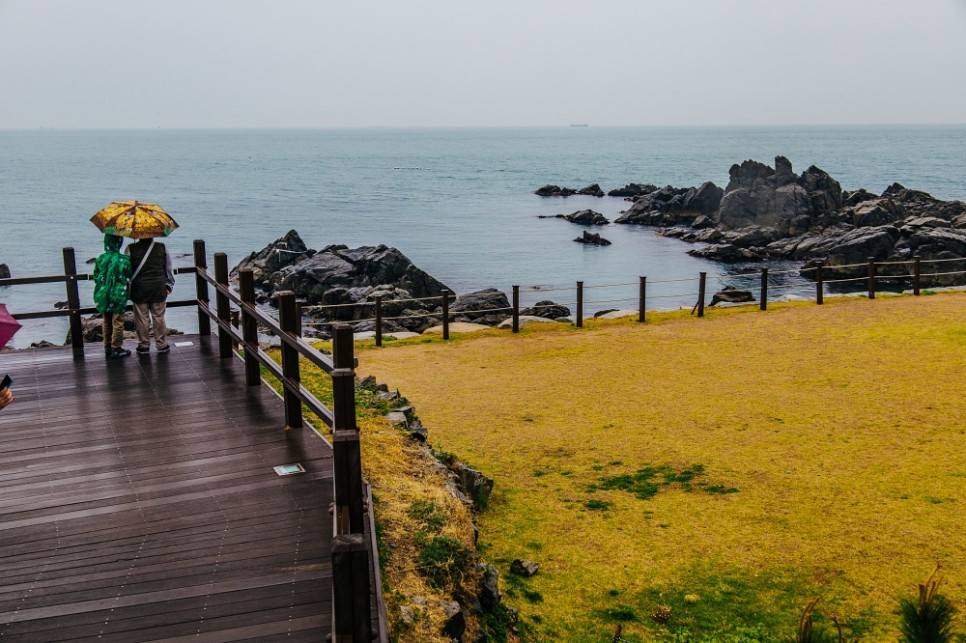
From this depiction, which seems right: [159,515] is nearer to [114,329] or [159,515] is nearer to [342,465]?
[342,465]

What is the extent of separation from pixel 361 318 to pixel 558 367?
16393 millimetres

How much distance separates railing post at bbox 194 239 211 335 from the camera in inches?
446

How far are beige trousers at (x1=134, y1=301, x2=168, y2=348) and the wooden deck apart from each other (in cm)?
135

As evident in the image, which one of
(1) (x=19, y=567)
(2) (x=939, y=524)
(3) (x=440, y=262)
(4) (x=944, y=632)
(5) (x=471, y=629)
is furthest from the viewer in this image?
(3) (x=440, y=262)

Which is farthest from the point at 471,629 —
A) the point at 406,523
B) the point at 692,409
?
the point at 692,409

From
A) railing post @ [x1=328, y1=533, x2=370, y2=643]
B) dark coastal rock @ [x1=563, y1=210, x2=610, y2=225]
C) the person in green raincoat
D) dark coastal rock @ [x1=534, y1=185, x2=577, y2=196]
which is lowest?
dark coastal rock @ [x1=563, y1=210, x2=610, y2=225]

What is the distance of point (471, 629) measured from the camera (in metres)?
7.07

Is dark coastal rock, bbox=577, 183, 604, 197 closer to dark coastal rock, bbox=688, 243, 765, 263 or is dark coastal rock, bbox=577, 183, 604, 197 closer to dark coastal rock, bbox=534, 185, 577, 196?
dark coastal rock, bbox=534, 185, 577, 196

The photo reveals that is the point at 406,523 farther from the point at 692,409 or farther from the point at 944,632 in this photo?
the point at 692,409

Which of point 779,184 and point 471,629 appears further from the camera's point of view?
point 779,184

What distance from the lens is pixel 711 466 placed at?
12.3m

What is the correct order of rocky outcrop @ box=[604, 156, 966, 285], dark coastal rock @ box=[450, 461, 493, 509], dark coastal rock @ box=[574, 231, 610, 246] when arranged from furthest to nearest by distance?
dark coastal rock @ box=[574, 231, 610, 246] < rocky outcrop @ box=[604, 156, 966, 285] < dark coastal rock @ box=[450, 461, 493, 509]

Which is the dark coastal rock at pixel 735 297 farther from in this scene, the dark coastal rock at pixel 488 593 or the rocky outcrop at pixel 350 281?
the dark coastal rock at pixel 488 593

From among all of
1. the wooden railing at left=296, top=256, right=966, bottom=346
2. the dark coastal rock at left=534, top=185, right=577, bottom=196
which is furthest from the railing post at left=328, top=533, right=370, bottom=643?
the dark coastal rock at left=534, top=185, right=577, bottom=196
